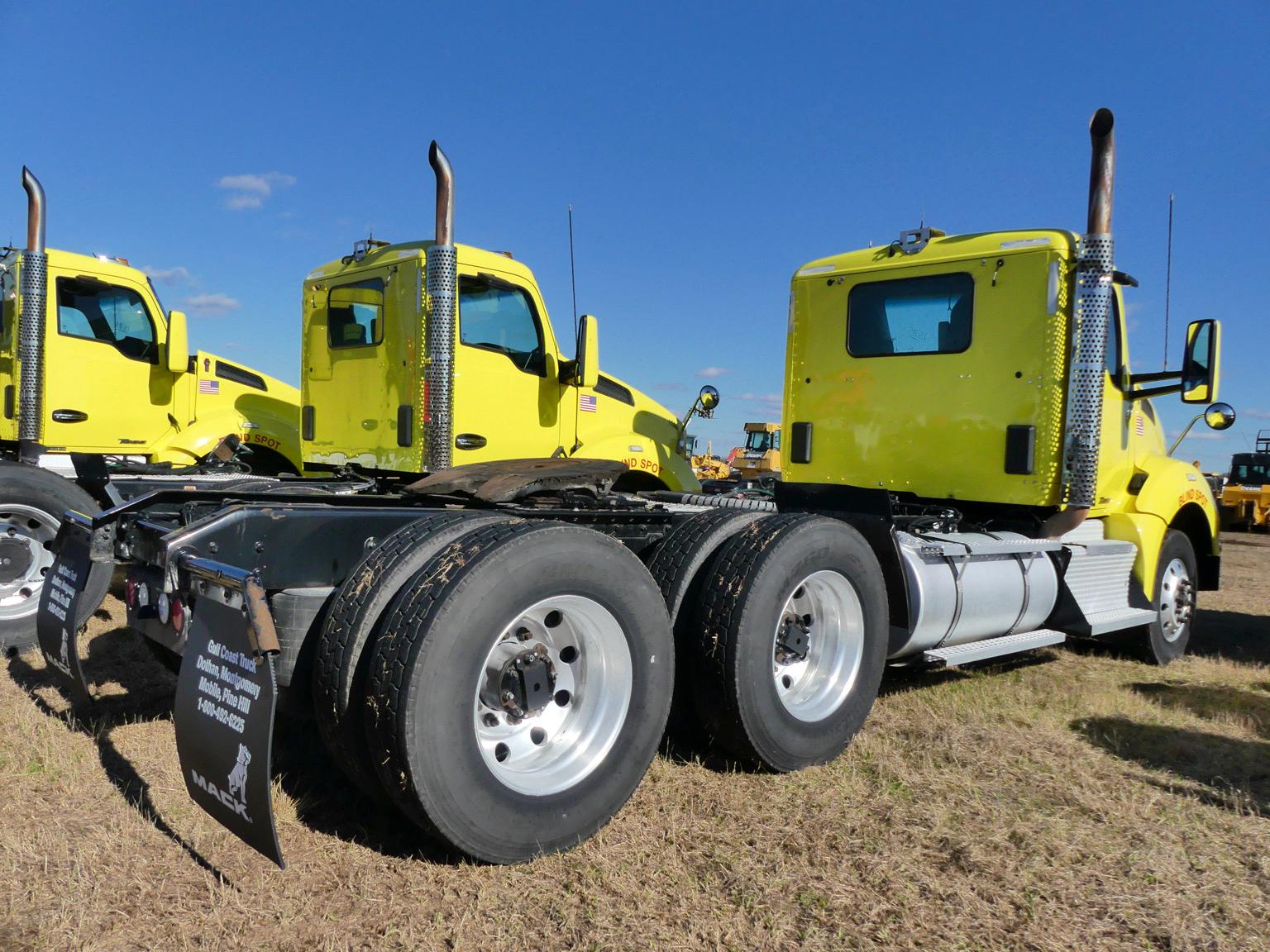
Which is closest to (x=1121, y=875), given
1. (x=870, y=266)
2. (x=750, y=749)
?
(x=750, y=749)

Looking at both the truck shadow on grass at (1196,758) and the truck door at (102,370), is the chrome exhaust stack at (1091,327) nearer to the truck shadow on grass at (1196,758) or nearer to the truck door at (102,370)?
the truck shadow on grass at (1196,758)

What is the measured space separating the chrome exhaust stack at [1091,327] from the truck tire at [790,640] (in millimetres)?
2052

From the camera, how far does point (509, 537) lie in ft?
9.29

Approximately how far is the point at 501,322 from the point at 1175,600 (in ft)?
16.8

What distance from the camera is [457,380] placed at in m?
6.93

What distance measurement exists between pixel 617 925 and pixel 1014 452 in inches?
159

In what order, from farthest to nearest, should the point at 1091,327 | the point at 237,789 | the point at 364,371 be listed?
the point at 364,371
the point at 1091,327
the point at 237,789

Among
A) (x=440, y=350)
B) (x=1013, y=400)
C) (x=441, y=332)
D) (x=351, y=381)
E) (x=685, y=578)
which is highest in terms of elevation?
(x=441, y=332)

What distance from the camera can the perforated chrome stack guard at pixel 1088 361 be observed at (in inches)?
211

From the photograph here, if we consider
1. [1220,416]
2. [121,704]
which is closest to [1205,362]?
[1220,416]

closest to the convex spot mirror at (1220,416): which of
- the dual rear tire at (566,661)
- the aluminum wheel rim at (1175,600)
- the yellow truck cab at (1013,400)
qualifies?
the yellow truck cab at (1013,400)

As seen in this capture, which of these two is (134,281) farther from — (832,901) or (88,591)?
(832,901)

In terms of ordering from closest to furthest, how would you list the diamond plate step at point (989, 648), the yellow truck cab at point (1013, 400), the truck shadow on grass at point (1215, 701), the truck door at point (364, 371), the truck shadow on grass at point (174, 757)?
the truck shadow on grass at point (174, 757), the diamond plate step at point (989, 648), the truck shadow on grass at point (1215, 701), the yellow truck cab at point (1013, 400), the truck door at point (364, 371)

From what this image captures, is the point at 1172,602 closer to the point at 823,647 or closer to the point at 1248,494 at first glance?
the point at 823,647
